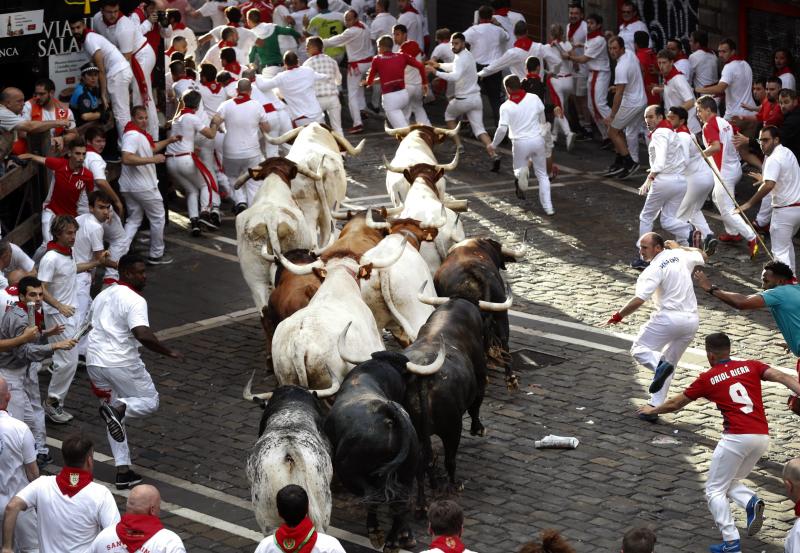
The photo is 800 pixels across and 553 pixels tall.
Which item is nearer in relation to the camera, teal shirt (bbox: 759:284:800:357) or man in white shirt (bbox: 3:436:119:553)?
man in white shirt (bbox: 3:436:119:553)

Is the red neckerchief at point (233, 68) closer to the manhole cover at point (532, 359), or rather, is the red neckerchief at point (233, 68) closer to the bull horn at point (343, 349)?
the manhole cover at point (532, 359)

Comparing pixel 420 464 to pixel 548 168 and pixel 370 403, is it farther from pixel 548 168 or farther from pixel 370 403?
pixel 548 168

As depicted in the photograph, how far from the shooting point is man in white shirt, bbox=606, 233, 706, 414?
532 inches

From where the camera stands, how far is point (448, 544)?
27.4ft

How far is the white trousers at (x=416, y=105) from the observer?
23.5 m

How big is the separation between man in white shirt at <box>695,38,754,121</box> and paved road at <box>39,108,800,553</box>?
97.9 inches

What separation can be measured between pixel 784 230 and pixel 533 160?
470 cm

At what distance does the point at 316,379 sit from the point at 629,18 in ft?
45.2

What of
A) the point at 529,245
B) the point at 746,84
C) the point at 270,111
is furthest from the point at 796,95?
the point at 270,111

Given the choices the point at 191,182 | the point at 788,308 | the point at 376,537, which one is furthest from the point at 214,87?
the point at 376,537

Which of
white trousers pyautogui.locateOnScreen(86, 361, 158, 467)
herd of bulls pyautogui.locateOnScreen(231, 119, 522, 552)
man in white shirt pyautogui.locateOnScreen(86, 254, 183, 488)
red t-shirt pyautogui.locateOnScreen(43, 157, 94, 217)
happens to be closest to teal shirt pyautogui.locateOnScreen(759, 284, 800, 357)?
herd of bulls pyautogui.locateOnScreen(231, 119, 522, 552)

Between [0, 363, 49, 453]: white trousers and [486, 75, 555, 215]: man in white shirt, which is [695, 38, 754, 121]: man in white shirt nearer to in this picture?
[486, 75, 555, 215]: man in white shirt

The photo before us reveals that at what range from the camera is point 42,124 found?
16.8m

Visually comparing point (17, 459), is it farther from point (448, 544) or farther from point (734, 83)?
point (734, 83)
